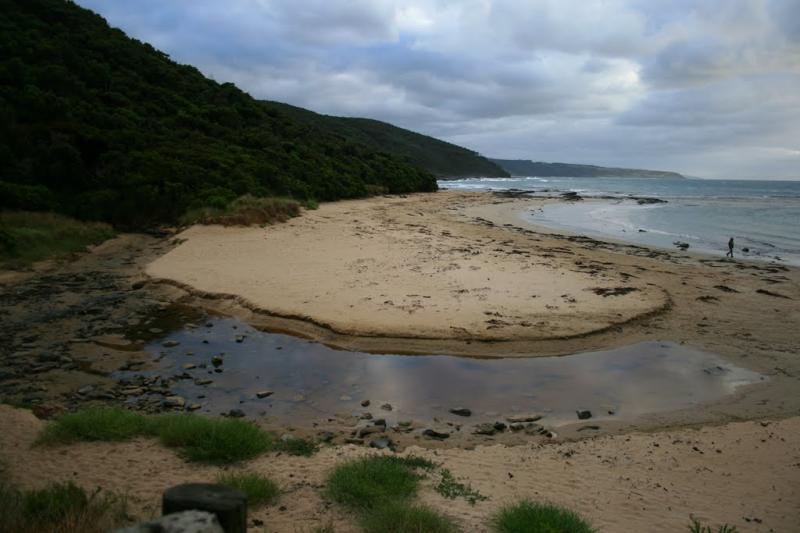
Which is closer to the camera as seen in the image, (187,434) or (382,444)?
(187,434)

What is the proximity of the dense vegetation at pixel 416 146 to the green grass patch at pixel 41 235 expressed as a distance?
7462 cm

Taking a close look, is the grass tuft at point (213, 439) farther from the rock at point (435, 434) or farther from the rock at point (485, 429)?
the rock at point (485, 429)

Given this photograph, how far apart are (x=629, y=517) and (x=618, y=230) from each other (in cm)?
2693

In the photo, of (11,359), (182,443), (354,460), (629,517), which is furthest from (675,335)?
(11,359)

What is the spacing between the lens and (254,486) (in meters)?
4.38

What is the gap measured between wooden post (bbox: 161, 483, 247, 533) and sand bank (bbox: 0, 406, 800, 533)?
1.04m

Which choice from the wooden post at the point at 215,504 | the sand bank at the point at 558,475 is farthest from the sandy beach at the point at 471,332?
the wooden post at the point at 215,504

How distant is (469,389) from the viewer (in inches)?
297

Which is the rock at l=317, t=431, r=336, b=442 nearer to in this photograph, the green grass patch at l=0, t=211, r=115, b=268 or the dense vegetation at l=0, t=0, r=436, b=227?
the green grass patch at l=0, t=211, r=115, b=268

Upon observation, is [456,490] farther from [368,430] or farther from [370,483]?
[368,430]

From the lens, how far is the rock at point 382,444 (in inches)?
225

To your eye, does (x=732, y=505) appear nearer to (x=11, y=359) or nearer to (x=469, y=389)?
(x=469, y=389)

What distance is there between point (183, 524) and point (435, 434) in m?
3.70

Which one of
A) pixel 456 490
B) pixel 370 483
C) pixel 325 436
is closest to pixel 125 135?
pixel 325 436
